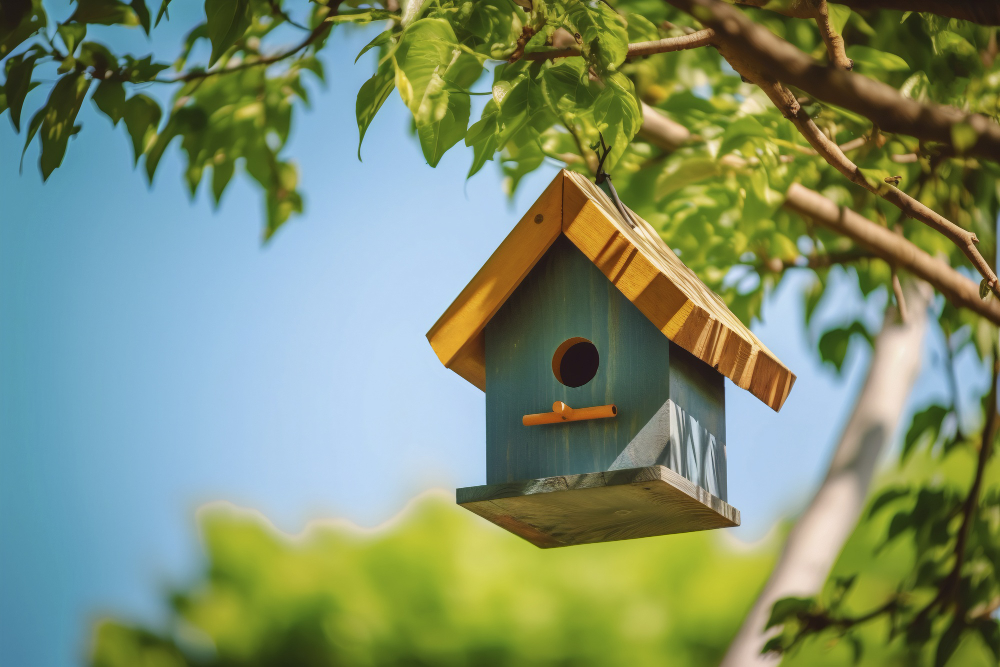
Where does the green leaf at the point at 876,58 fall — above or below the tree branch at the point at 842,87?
above

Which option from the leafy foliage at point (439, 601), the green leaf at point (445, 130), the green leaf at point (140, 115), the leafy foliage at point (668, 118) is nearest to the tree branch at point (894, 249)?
the leafy foliage at point (668, 118)

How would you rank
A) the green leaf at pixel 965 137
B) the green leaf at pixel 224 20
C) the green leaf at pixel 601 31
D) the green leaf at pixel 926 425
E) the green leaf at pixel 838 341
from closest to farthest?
the green leaf at pixel 965 137
the green leaf at pixel 601 31
the green leaf at pixel 224 20
the green leaf at pixel 926 425
the green leaf at pixel 838 341

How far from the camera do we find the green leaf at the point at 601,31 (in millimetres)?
1460

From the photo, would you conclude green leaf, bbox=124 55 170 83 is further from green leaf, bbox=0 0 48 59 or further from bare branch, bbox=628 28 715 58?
bare branch, bbox=628 28 715 58

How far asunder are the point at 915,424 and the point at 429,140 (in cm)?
183

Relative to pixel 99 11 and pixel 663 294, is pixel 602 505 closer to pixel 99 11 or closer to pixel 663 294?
pixel 663 294

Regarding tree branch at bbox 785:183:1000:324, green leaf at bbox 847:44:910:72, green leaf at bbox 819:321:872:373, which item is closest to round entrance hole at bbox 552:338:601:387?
tree branch at bbox 785:183:1000:324

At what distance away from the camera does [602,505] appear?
1.87 metres

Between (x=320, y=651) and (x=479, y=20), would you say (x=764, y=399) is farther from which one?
(x=320, y=651)

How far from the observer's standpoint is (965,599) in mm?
2586

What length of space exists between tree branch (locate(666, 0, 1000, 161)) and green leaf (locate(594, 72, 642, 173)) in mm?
141

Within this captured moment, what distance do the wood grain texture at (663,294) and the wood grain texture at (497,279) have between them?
3 cm

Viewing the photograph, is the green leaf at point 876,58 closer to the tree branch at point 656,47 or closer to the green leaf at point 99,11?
the tree branch at point 656,47

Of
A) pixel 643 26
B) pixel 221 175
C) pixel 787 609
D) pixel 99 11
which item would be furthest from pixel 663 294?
pixel 221 175
